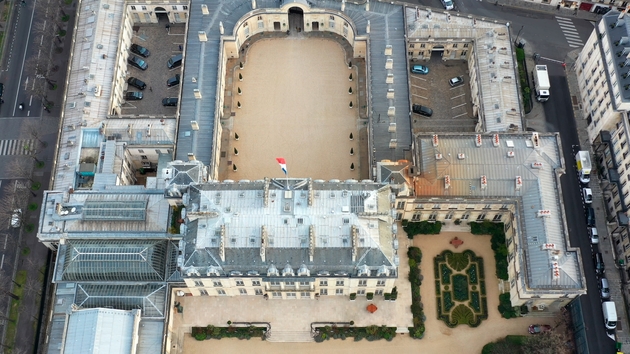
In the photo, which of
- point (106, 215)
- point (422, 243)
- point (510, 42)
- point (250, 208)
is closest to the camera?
point (250, 208)

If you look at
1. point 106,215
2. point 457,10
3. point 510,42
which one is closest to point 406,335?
point 106,215

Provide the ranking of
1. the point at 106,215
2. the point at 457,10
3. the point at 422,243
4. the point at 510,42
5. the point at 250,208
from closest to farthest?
the point at 250,208 < the point at 106,215 < the point at 422,243 < the point at 510,42 < the point at 457,10

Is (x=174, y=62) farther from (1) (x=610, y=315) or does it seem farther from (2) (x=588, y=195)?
(1) (x=610, y=315)

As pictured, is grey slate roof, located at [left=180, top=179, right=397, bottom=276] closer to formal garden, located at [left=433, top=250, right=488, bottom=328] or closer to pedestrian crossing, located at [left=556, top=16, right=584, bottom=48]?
formal garden, located at [left=433, top=250, right=488, bottom=328]

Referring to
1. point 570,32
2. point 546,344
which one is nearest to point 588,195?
point 546,344

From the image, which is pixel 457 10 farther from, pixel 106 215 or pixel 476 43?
pixel 106 215

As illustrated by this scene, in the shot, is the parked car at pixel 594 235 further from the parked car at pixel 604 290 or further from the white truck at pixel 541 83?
the white truck at pixel 541 83

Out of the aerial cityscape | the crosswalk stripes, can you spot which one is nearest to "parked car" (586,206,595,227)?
the aerial cityscape
